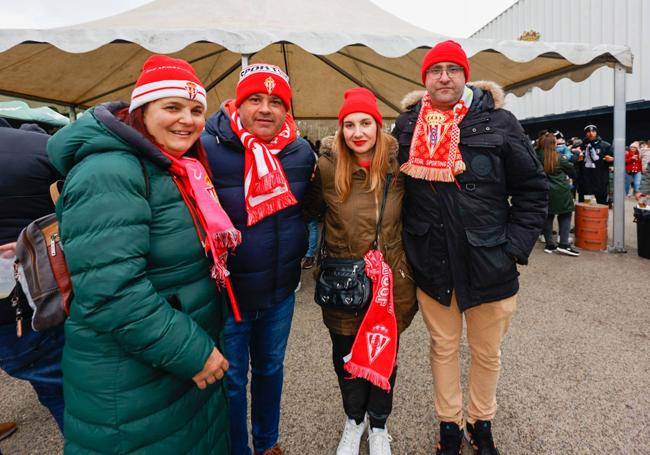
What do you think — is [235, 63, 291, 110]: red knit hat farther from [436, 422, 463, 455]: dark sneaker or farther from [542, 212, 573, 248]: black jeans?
[542, 212, 573, 248]: black jeans

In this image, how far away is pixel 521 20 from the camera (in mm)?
18047

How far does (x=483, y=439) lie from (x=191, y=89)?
91.1 inches

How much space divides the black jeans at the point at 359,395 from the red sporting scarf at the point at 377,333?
0.12 m

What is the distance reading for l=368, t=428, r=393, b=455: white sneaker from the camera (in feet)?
6.48

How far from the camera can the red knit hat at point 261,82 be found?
1709 millimetres

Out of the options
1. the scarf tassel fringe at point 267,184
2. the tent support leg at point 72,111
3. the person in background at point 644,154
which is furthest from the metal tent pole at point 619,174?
the tent support leg at point 72,111

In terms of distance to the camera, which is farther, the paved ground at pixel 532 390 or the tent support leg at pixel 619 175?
the tent support leg at pixel 619 175

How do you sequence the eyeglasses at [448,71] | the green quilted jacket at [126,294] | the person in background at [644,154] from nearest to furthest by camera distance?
the green quilted jacket at [126,294], the eyeglasses at [448,71], the person in background at [644,154]

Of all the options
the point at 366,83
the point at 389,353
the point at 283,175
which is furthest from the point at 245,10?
the point at 389,353

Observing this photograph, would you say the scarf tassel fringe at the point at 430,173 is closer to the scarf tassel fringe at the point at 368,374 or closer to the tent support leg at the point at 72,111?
the scarf tassel fringe at the point at 368,374

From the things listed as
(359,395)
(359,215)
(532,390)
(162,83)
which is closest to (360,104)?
(359,215)

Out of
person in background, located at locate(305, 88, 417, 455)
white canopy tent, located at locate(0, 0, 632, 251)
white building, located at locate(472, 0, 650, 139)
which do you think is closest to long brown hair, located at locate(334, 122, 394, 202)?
person in background, located at locate(305, 88, 417, 455)

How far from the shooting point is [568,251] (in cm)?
593

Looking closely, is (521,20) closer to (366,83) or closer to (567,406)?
(366,83)
